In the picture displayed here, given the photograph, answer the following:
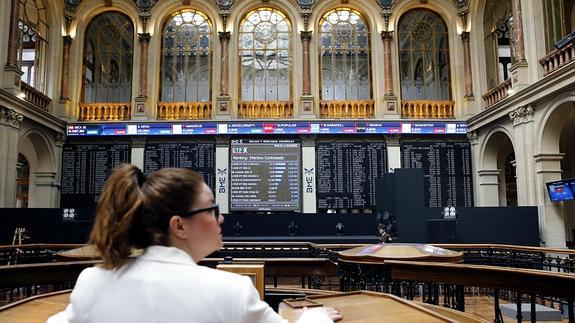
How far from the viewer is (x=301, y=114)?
15.1 metres

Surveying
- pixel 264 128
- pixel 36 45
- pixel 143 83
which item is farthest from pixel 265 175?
pixel 36 45

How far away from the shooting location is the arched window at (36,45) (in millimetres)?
14813

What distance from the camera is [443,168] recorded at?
49.0 feet

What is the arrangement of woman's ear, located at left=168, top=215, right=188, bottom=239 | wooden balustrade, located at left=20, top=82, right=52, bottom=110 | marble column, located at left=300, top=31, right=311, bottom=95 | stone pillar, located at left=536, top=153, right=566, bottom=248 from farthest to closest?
marble column, located at left=300, top=31, right=311, bottom=95 → wooden balustrade, located at left=20, top=82, right=52, bottom=110 → stone pillar, located at left=536, top=153, right=566, bottom=248 → woman's ear, located at left=168, top=215, right=188, bottom=239

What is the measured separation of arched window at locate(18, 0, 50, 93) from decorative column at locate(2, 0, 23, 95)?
1830 millimetres

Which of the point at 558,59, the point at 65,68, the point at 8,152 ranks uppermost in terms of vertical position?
the point at 65,68

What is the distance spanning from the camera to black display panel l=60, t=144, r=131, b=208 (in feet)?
49.0

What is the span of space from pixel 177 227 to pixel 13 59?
13.8 m

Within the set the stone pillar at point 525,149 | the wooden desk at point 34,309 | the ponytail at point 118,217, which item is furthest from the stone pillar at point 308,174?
the ponytail at point 118,217

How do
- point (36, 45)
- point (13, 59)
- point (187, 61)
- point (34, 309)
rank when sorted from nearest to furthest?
point (34, 309), point (13, 59), point (36, 45), point (187, 61)

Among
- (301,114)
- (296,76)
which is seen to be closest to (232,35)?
(296,76)

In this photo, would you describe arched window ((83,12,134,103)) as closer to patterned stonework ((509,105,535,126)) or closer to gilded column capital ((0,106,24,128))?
gilded column capital ((0,106,24,128))

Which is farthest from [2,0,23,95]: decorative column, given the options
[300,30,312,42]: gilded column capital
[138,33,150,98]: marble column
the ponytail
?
the ponytail

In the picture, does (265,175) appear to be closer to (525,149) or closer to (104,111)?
(104,111)
